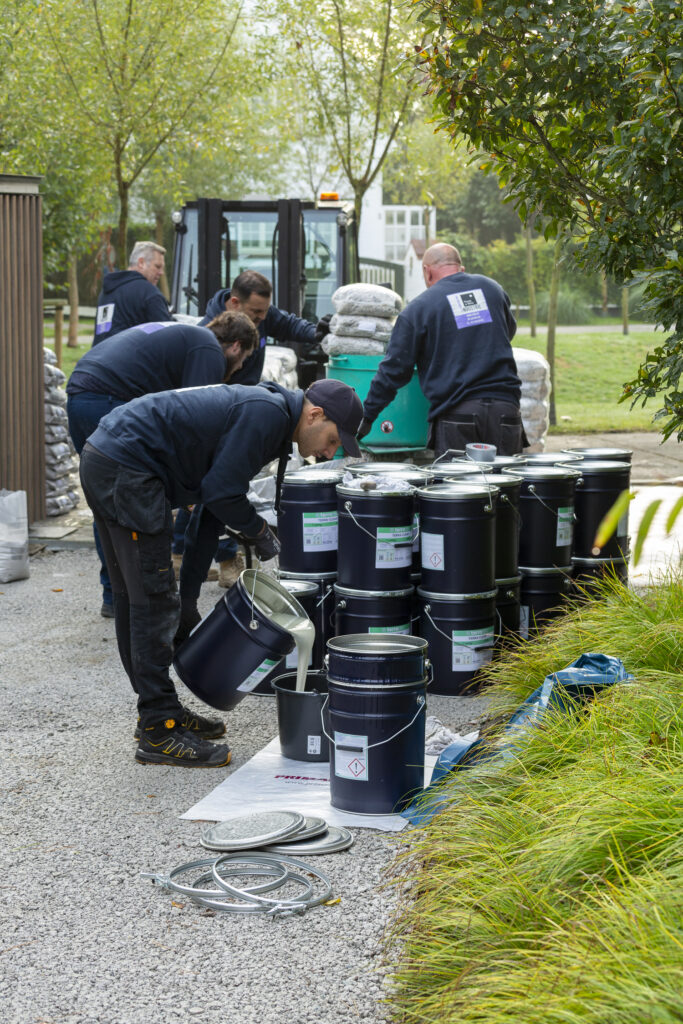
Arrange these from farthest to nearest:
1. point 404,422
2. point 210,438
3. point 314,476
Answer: point 404,422
point 314,476
point 210,438

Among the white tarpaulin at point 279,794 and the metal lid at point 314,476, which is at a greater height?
the metal lid at point 314,476

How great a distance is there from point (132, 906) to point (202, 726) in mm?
1671

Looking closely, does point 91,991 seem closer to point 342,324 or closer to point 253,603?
point 253,603

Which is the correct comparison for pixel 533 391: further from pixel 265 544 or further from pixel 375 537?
pixel 265 544

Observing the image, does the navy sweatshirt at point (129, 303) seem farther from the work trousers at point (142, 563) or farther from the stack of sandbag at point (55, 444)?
the work trousers at point (142, 563)

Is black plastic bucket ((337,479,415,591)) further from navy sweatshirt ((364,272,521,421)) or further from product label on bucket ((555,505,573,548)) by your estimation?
navy sweatshirt ((364,272,521,421))

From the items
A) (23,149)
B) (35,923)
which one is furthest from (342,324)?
(23,149)

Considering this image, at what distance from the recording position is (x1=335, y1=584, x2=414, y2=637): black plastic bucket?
21.0 feet

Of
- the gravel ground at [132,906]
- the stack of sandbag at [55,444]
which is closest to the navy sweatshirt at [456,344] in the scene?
the gravel ground at [132,906]

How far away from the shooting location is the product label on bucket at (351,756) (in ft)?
15.4

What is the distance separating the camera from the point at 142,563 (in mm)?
5176

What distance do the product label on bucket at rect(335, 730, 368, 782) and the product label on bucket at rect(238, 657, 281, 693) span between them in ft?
1.89

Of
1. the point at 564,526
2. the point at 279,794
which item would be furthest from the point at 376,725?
the point at 564,526

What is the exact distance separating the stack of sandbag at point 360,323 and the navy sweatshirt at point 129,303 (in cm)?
241
